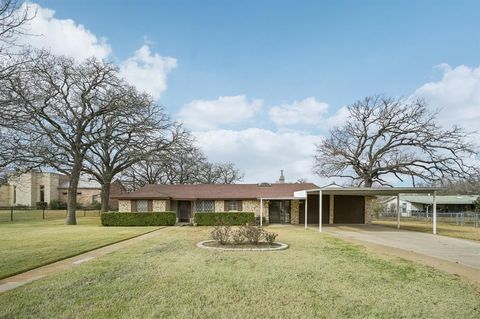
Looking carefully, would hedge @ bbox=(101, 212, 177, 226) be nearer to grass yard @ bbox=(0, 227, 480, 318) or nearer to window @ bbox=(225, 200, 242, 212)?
window @ bbox=(225, 200, 242, 212)

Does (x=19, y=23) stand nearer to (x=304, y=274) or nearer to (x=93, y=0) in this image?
(x=93, y=0)

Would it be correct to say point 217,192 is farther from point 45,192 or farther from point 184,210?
point 45,192

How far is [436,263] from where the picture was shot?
11.1m

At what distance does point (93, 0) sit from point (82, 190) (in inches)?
1973

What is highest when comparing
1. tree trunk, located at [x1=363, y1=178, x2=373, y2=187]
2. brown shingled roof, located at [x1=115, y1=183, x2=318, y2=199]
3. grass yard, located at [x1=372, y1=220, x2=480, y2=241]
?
tree trunk, located at [x1=363, y1=178, x2=373, y2=187]

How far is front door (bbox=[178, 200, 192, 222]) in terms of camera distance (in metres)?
30.8

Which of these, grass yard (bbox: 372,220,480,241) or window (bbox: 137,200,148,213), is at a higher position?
window (bbox: 137,200,148,213)

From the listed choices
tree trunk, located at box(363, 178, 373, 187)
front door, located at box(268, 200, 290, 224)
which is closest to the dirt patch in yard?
front door, located at box(268, 200, 290, 224)

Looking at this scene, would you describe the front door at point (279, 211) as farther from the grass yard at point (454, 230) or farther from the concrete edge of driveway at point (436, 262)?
the concrete edge of driveway at point (436, 262)

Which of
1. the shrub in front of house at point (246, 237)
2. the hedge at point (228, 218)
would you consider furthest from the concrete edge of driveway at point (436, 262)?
the hedge at point (228, 218)

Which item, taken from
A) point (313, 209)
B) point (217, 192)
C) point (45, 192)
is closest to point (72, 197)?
point (217, 192)

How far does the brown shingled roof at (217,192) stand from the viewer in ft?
96.8

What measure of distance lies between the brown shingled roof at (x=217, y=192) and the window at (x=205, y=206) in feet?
1.79

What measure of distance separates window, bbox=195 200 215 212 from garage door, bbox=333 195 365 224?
9.60m
